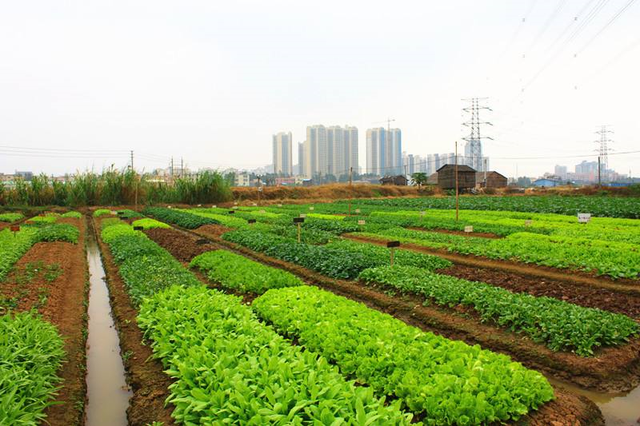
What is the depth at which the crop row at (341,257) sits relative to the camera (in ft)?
37.7

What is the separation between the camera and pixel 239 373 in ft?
15.2

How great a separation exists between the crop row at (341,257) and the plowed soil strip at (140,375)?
5.03m

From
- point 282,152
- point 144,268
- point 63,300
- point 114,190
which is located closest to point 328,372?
point 63,300

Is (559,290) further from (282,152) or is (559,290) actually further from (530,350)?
(282,152)

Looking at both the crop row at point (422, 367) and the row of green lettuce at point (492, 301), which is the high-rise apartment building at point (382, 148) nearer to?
the row of green lettuce at point (492, 301)

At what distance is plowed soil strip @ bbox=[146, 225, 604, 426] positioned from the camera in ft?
15.7

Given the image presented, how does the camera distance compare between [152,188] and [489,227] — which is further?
[152,188]

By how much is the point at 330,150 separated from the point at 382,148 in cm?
1792

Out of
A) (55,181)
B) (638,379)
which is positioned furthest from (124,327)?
(55,181)

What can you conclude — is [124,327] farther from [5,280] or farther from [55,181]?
[55,181]

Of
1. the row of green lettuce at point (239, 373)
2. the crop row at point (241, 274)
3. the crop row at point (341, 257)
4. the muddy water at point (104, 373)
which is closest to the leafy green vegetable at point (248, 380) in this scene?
the row of green lettuce at point (239, 373)

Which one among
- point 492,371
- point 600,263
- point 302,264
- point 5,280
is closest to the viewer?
point 492,371

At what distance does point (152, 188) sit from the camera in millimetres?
42938

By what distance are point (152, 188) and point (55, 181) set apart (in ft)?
27.0
